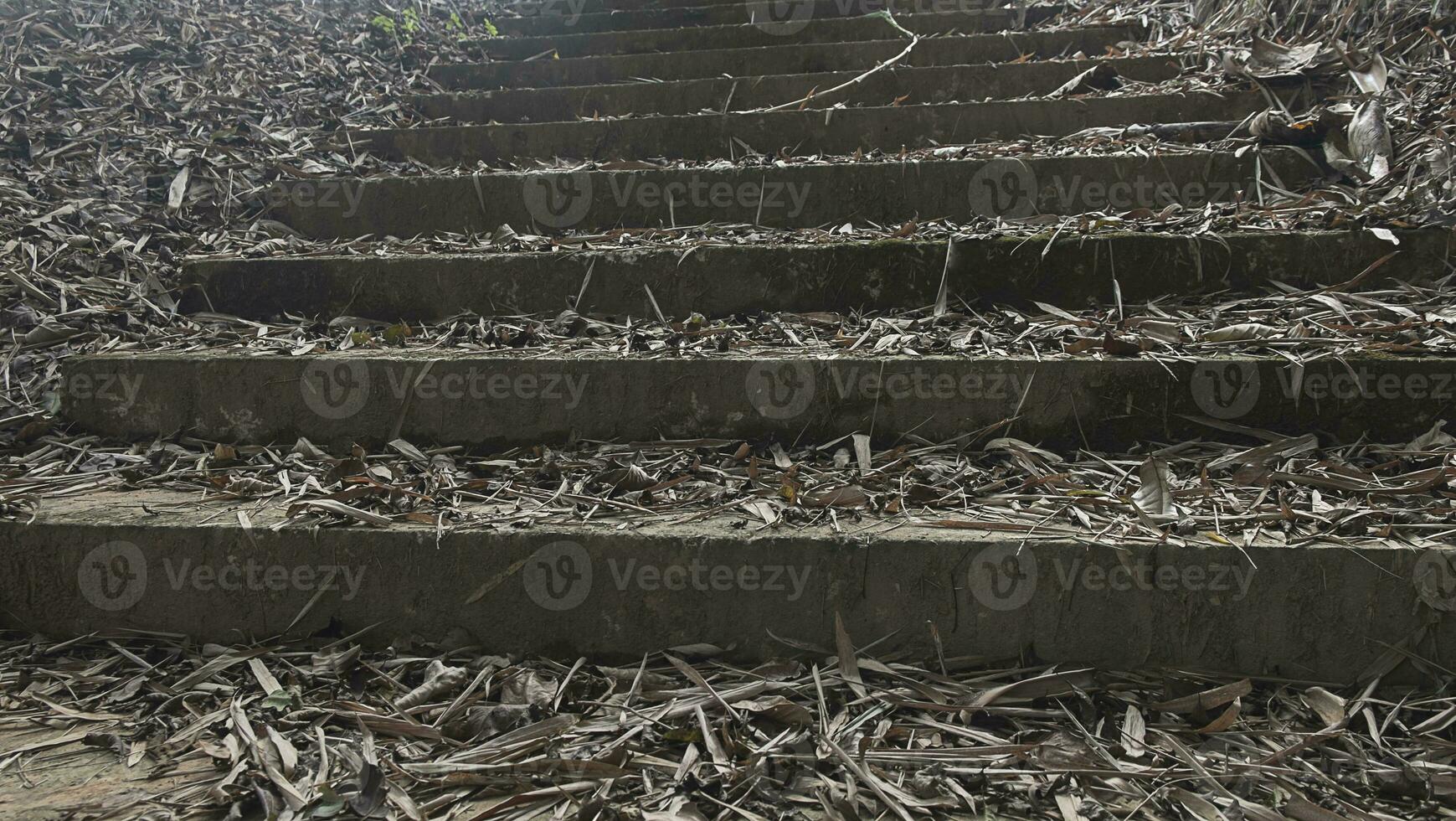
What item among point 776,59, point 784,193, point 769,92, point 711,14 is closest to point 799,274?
point 784,193

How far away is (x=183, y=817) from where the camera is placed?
114cm

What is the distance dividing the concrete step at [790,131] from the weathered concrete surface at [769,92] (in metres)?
0.30

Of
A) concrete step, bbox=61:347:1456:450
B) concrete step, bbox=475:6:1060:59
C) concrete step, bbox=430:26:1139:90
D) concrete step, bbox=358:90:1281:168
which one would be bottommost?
concrete step, bbox=61:347:1456:450

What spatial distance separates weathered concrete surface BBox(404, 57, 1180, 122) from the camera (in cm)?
315

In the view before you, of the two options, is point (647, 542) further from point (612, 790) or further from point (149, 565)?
point (149, 565)

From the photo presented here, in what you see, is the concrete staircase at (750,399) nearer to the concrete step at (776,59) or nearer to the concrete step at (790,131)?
the concrete step at (790,131)

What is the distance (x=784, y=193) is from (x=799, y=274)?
1.48ft

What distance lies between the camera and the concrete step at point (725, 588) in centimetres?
134

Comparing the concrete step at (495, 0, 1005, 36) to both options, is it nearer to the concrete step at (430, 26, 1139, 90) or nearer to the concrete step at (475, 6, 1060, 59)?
the concrete step at (475, 6, 1060, 59)

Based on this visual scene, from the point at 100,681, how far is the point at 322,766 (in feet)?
1.63

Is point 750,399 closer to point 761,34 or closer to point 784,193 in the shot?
point 784,193

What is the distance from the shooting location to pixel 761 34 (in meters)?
3.89

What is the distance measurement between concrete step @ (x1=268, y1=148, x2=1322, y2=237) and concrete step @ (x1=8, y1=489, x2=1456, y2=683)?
1242 mm

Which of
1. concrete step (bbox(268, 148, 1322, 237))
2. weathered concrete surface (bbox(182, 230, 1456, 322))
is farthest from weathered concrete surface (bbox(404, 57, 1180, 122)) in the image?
weathered concrete surface (bbox(182, 230, 1456, 322))
